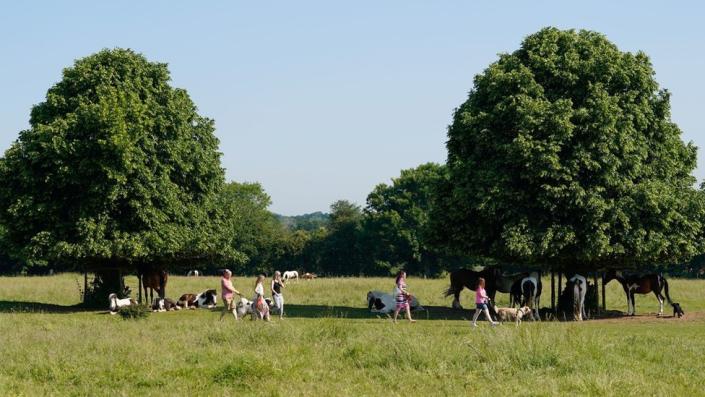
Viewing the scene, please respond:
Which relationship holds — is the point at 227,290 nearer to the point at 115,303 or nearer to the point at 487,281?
the point at 115,303

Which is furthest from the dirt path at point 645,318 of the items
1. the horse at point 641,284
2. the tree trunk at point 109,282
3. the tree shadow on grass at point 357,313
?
the tree trunk at point 109,282

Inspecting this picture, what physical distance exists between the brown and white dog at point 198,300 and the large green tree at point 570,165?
10914mm

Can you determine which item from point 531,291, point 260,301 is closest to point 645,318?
point 531,291

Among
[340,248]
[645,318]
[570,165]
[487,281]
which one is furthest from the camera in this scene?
[340,248]

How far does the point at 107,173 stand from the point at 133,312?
583cm

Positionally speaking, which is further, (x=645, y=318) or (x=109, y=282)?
(x=109, y=282)

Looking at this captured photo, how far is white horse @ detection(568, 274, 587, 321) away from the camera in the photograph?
31.5 meters

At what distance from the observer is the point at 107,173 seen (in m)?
33.6

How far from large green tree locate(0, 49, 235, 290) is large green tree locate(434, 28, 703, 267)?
1128cm

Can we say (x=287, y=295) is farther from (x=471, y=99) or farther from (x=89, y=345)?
(x=89, y=345)

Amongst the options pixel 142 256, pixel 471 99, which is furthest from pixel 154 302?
pixel 471 99

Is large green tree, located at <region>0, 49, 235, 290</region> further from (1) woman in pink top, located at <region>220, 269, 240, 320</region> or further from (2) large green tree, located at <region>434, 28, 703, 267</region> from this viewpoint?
(2) large green tree, located at <region>434, 28, 703, 267</region>

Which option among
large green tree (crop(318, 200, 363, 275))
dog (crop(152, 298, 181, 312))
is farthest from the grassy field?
large green tree (crop(318, 200, 363, 275))

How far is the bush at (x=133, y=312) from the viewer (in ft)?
102
